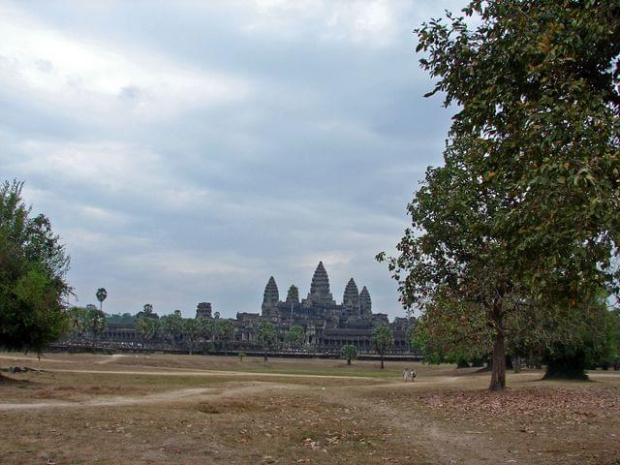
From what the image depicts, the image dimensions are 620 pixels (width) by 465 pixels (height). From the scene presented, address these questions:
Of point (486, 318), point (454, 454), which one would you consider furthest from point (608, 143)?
point (486, 318)

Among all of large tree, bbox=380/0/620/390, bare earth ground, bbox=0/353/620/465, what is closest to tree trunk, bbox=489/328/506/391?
bare earth ground, bbox=0/353/620/465

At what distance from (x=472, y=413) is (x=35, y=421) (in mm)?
15474

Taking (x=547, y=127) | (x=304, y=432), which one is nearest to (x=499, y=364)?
(x=304, y=432)

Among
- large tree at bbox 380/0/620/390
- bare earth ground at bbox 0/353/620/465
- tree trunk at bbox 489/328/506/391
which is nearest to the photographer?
large tree at bbox 380/0/620/390

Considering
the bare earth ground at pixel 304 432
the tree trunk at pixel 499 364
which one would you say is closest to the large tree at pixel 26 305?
the bare earth ground at pixel 304 432

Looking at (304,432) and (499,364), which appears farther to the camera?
(499,364)

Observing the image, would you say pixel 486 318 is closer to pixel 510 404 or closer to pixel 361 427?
pixel 510 404

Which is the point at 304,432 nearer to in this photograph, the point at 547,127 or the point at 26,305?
the point at 547,127

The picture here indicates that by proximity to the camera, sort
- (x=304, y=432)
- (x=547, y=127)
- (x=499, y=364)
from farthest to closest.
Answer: (x=499, y=364), (x=304, y=432), (x=547, y=127)

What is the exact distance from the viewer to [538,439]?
16484mm

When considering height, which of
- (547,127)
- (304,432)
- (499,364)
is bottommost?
(304,432)

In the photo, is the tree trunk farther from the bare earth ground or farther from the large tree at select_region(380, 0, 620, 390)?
the large tree at select_region(380, 0, 620, 390)

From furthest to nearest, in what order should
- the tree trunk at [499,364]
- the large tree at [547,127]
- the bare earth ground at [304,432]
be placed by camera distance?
the tree trunk at [499,364] < the bare earth ground at [304,432] < the large tree at [547,127]

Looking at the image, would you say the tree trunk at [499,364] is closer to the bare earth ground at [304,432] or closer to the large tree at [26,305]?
the bare earth ground at [304,432]
